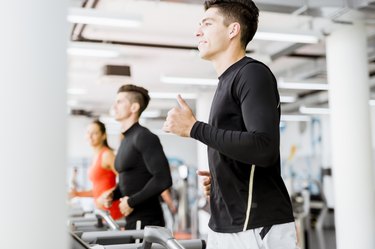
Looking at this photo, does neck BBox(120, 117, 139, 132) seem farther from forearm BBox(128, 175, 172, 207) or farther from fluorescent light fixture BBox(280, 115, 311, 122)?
fluorescent light fixture BBox(280, 115, 311, 122)

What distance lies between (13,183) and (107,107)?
13.1 m

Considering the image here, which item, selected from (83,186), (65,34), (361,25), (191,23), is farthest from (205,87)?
(65,34)

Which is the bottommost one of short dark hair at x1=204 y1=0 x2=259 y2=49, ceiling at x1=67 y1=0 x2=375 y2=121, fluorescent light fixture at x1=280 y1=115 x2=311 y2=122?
short dark hair at x1=204 y1=0 x2=259 y2=49

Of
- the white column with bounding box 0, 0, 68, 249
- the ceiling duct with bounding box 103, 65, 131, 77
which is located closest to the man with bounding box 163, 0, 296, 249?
the white column with bounding box 0, 0, 68, 249

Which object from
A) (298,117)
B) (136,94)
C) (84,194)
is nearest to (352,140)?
(84,194)

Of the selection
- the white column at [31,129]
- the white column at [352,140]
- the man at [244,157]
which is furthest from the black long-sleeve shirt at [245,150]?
the white column at [352,140]

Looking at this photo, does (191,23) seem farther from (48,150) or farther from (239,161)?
(48,150)

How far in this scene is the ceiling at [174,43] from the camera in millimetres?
5352

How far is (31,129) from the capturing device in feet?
2.35

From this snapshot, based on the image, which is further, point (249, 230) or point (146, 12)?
point (146, 12)

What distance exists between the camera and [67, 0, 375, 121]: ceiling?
5352mm

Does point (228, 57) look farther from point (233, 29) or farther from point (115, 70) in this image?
point (115, 70)

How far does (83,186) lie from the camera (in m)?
14.8

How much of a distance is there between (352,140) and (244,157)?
464cm
